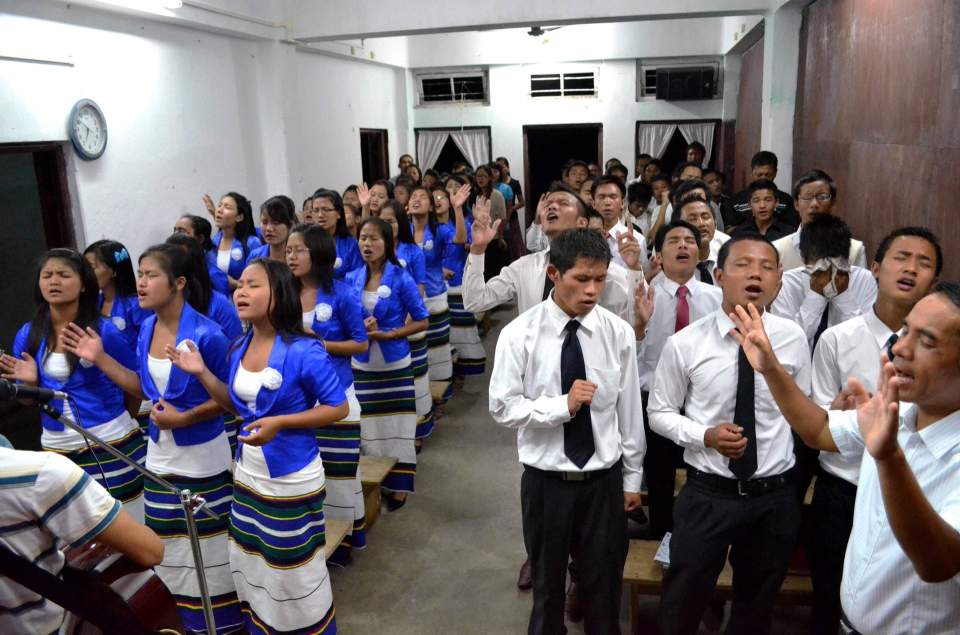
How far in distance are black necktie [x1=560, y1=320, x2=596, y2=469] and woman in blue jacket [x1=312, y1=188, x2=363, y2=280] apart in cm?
259

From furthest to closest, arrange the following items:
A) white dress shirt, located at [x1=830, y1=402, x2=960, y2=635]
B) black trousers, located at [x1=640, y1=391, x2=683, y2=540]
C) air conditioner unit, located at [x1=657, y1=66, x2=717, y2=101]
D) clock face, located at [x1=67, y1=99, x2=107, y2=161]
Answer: air conditioner unit, located at [x1=657, y1=66, x2=717, y2=101] → clock face, located at [x1=67, y1=99, x2=107, y2=161] → black trousers, located at [x1=640, y1=391, x2=683, y2=540] → white dress shirt, located at [x1=830, y1=402, x2=960, y2=635]

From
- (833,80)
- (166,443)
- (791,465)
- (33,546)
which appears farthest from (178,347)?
(833,80)

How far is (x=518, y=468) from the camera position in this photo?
440 centimetres

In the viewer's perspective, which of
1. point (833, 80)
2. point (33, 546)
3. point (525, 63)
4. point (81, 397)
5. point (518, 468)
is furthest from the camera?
point (525, 63)

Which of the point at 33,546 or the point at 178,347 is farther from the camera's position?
the point at 178,347

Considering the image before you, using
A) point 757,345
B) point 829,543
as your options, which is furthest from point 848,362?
point 757,345

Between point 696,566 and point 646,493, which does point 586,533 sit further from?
point 646,493

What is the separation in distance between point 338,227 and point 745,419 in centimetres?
328

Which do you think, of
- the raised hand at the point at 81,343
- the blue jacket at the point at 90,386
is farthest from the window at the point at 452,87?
the raised hand at the point at 81,343

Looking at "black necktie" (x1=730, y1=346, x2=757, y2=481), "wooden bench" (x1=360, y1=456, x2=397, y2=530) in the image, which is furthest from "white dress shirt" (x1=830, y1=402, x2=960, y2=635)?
"wooden bench" (x1=360, y1=456, x2=397, y2=530)

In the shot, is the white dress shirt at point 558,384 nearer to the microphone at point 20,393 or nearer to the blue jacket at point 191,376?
the blue jacket at point 191,376

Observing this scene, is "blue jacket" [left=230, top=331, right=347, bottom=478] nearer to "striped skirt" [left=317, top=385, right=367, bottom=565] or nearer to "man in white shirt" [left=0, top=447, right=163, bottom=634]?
"striped skirt" [left=317, top=385, right=367, bottom=565]

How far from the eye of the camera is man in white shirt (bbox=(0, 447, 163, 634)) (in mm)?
1440

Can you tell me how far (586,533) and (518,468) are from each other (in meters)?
1.98
